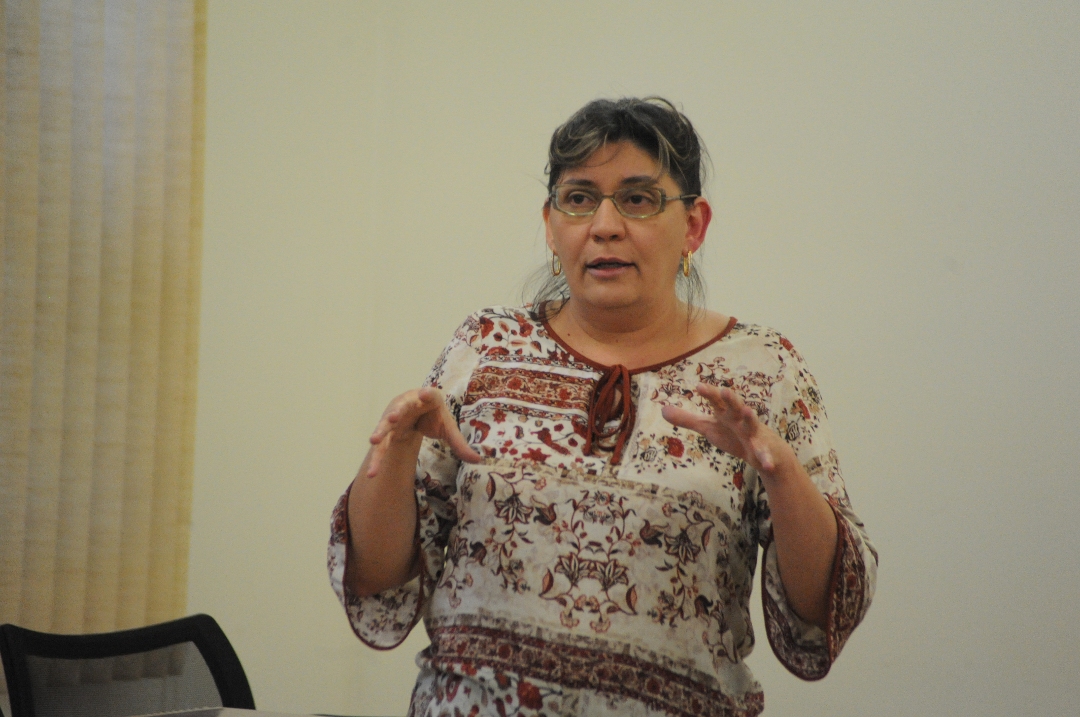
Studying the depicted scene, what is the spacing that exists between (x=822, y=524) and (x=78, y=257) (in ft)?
6.60

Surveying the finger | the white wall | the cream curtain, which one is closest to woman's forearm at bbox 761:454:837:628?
the finger

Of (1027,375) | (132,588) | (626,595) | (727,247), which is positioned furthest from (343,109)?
(626,595)

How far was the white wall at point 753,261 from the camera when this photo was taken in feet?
8.66

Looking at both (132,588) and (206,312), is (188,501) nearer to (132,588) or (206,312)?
(132,588)

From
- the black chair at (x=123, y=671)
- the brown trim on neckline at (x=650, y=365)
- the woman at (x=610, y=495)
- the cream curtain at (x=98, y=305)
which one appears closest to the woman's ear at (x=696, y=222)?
the woman at (x=610, y=495)

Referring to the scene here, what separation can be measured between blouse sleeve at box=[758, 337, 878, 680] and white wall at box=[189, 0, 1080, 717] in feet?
4.64

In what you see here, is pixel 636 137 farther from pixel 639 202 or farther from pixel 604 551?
pixel 604 551

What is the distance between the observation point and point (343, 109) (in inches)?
135

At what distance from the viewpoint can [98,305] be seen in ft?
8.45

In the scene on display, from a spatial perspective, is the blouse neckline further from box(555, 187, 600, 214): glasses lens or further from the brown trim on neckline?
box(555, 187, 600, 214): glasses lens

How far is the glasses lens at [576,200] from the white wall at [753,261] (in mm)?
1502

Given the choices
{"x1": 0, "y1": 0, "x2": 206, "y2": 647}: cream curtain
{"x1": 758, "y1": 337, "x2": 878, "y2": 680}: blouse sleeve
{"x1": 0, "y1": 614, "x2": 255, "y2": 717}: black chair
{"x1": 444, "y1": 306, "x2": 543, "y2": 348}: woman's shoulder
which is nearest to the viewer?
{"x1": 758, "y1": 337, "x2": 878, "y2": 680}: blouse sleeve

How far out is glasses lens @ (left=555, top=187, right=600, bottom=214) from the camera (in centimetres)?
153

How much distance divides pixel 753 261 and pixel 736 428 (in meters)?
1.80
